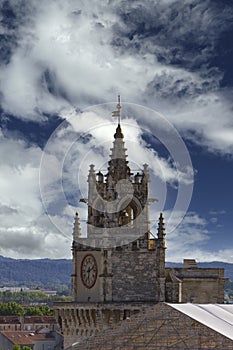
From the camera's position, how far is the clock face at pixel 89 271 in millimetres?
66375

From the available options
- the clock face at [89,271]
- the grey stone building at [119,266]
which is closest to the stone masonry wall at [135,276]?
the grey stone building at [119,266]

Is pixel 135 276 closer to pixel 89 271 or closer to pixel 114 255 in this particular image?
pixel 114 255

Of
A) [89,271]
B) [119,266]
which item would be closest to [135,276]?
[119,266]

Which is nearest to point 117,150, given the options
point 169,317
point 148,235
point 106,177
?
point 106,177

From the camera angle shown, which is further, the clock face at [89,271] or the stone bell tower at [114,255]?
the clock face at [89,271]

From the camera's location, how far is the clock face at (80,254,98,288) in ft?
218

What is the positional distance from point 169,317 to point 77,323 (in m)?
17.1

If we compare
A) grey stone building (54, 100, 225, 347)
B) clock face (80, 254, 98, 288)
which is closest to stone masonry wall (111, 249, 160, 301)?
grey stone building (54, 100, 225, 347)

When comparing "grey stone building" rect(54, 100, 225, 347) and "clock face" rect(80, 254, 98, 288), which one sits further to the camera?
"clock face" rect(80, 254, 98, 288)

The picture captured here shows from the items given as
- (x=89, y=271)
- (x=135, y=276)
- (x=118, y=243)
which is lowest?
(x=135, y=276)

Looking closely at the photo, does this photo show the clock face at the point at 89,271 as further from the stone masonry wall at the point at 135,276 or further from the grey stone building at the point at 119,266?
the stone masonry wall at the point at 135,276

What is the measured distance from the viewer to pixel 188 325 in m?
50.2

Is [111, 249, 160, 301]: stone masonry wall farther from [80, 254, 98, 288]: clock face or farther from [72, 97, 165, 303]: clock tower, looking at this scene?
[80, 254, 98, 288]: clock face

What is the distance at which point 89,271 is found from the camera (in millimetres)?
67000
